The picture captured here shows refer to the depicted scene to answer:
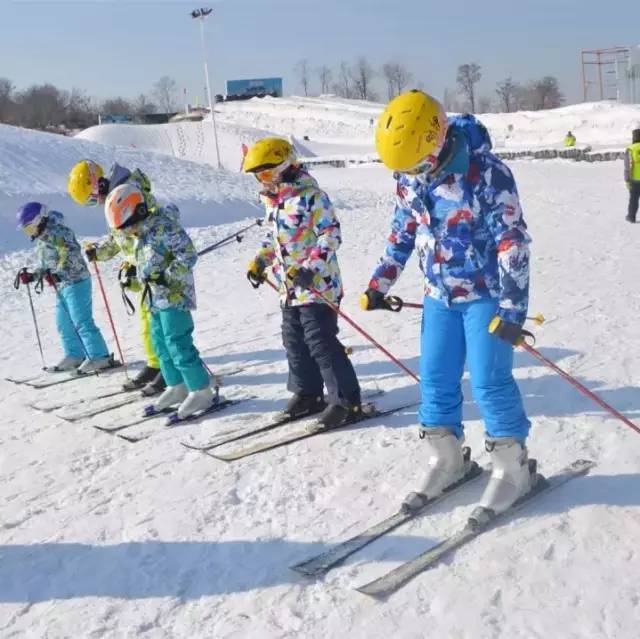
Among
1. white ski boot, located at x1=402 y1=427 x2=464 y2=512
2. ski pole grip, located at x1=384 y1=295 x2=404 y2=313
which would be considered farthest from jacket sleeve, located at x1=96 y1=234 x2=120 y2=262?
white ski boot, located at x1=402 y1=427 x2=464 y2=512

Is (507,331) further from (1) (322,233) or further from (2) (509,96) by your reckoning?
(2) (509,96)

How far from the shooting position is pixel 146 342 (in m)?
6.02

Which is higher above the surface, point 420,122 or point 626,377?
point 420,122

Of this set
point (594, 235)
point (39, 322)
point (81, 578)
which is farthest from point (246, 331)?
point (594, 235)

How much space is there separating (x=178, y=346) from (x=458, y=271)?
236 cm

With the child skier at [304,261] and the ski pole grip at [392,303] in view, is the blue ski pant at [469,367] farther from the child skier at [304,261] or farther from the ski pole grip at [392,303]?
the child skier at [304,261]

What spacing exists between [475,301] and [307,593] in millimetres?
1348

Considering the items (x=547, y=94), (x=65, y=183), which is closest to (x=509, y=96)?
(x=547, y=94)

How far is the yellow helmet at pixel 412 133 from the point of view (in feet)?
9.75

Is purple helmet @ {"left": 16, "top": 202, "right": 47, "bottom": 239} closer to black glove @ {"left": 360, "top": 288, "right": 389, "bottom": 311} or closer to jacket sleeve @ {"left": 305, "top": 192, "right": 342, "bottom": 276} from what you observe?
jacket sleeve @ {"left": 305, "top": 192, "right": 342, "bottom": 276}

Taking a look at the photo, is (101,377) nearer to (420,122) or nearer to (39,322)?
(39,322)

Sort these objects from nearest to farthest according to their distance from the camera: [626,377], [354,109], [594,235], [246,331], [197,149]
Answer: [626,377] → [246,331] → [594,235] → [197,149] → [354,109]

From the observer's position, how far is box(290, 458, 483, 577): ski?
3.04m

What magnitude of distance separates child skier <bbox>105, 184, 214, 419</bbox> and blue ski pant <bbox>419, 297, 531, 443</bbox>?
80.2 inches
